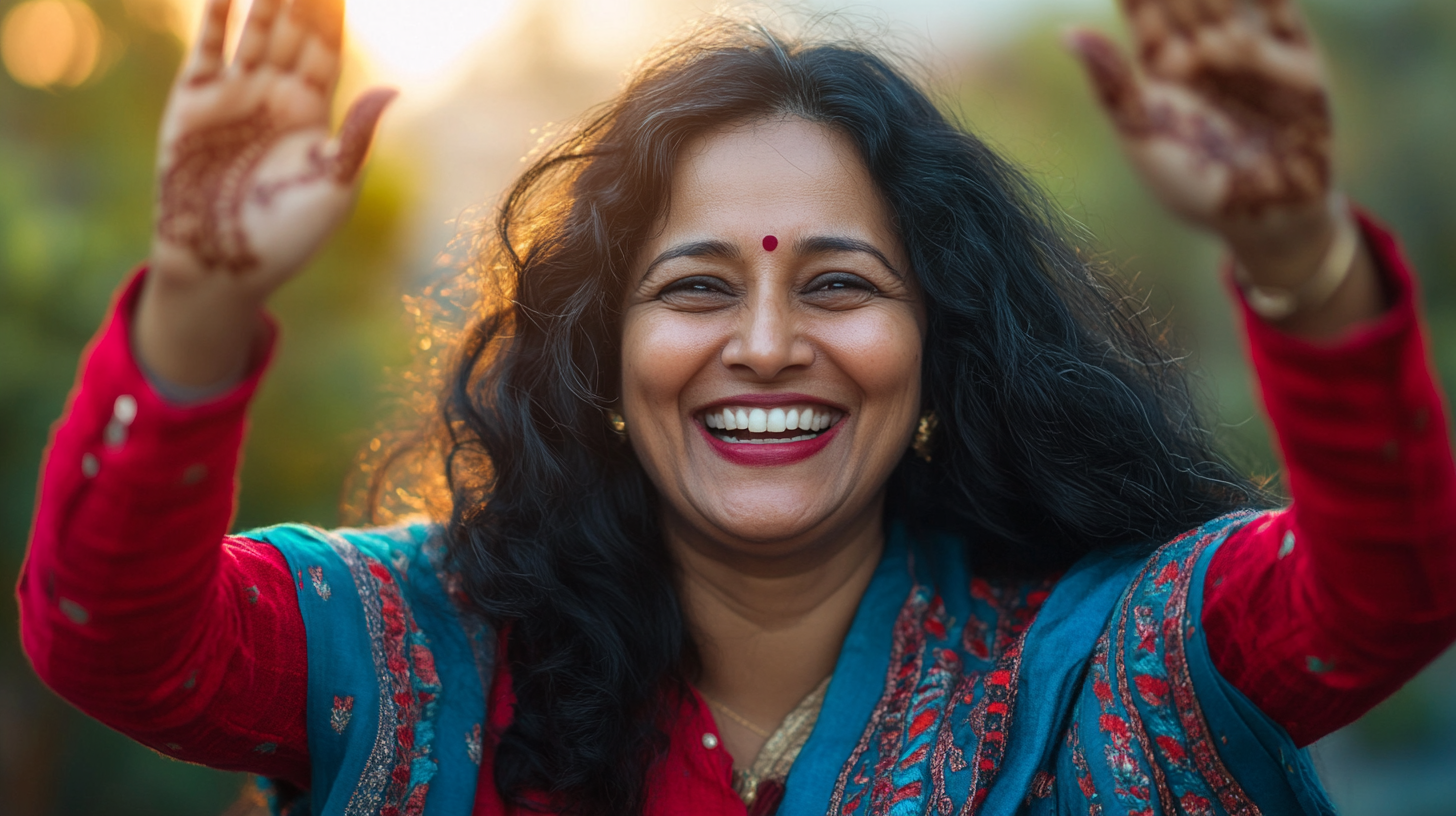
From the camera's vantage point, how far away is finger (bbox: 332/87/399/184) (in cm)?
131

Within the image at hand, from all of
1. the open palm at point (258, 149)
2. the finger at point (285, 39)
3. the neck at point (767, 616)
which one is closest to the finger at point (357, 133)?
the open palm at point (258, 149)

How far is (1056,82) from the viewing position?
35.6ft

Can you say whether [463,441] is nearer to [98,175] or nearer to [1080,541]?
[1080,541]

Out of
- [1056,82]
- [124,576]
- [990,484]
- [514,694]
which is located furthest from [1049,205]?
[1056,82]

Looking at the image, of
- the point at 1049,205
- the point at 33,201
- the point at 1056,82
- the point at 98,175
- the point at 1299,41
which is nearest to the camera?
the point at 1299,41

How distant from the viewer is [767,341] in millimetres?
2033

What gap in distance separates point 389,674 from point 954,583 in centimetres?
118

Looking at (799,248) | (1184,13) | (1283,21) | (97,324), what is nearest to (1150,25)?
(1184,13)

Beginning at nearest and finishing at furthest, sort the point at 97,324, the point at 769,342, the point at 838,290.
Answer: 1. the point at 769,342
2. the point at 838,290
3. the point at 97,324

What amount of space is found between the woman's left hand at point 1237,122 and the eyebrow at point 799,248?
2.89 ft

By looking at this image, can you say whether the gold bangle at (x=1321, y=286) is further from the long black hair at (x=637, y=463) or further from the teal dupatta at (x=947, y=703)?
the long black hair at (x=637, y=463)

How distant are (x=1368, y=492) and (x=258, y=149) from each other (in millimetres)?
1391

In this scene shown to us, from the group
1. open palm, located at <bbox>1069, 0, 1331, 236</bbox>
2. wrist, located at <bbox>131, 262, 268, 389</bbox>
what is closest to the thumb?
open palm, located at <bbox>1069, 0, 1331, 236</bbox>

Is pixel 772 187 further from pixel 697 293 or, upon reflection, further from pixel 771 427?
pixel 771 427
